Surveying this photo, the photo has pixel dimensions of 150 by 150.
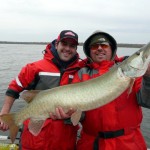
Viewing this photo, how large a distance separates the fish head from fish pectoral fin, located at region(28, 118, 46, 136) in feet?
4.53

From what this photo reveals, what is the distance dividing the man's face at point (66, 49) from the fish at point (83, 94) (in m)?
0.79

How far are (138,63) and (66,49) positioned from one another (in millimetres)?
1452

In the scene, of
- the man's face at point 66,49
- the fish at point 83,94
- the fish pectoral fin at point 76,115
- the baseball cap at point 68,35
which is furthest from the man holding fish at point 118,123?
the baseball cap at point 68,35

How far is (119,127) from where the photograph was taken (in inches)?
156

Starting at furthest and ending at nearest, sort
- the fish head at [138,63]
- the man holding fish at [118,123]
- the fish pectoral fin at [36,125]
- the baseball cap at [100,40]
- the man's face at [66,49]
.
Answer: the man's face at [66,49]
the baseball cap at [100,40]
the fish pectoral fin at [36,125]
the man holding fish at [118,123]
the fish head at [138,63]

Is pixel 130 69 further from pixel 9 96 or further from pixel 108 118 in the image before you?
pixel 9 96

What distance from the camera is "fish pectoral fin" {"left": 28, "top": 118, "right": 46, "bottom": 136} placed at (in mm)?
4094

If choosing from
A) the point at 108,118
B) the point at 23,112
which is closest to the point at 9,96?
the point at 23,112

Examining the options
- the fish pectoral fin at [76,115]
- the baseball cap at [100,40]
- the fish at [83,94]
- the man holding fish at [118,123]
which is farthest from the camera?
the baseball cap at [100,40]

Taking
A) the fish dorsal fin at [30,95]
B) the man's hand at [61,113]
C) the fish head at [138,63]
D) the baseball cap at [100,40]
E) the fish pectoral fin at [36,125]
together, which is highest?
the baseball cap at [100,40]

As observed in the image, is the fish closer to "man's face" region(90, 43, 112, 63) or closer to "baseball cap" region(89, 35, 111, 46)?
"man's face" region(90, 43, 112, 63)

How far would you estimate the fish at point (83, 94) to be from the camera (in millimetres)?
3537

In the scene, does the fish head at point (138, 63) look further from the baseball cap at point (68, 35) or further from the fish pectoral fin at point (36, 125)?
the fish pectoral fin at point (36, 125)

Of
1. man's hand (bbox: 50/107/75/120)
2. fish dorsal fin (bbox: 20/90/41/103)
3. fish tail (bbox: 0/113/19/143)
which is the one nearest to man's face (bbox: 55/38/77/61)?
fish dorsal fin (bbox: 20/90/41/103)
